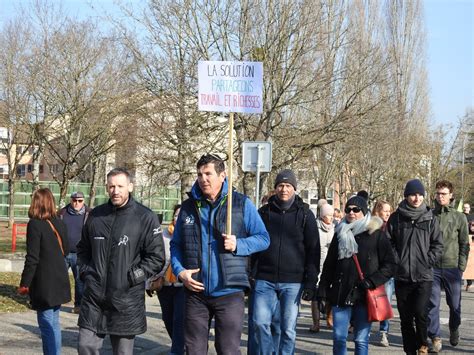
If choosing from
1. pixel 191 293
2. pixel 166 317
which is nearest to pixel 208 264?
pixel 191 293

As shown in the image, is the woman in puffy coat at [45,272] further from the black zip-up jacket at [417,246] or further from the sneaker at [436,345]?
the sneaker at [436,345]

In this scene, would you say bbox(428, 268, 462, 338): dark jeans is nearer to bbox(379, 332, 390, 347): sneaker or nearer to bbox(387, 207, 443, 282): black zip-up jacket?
bbox(379, 332, 390, 347): sneaker

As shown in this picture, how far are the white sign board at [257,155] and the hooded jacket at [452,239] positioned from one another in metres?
5.23

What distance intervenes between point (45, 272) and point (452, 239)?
4917 millimetres

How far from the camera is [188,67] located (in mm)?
21406

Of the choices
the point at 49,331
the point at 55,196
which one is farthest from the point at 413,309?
the point at 55,196

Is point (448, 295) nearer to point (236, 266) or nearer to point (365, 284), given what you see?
point (365, 284)

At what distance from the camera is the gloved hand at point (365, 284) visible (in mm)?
7734

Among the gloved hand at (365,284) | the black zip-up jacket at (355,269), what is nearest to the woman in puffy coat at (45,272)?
the black zip-up jacket at (355,269)

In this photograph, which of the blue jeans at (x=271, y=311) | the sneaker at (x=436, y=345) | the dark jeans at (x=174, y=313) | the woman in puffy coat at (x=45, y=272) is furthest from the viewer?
the sneaker at (x=436, y=345)

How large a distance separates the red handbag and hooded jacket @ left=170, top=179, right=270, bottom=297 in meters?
1.65

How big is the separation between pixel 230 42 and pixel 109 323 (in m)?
16.1

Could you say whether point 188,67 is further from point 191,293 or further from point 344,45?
point 191,293

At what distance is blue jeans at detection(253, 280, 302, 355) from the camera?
25.0 feet
